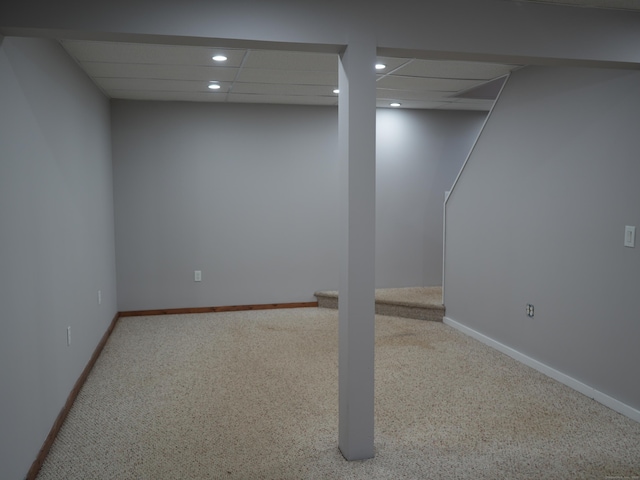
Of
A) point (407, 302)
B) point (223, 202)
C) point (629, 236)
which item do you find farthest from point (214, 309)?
point (629, 236)

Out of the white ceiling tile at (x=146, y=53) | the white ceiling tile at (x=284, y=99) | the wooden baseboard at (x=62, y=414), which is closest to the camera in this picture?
the wooden baseboard at (x=62, y=414)

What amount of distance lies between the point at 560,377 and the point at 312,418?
1755 mm

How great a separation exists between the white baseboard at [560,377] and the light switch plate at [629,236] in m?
0.93

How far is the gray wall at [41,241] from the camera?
7.41 feet

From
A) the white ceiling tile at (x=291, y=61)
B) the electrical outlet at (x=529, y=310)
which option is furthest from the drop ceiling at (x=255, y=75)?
the electrical outlet at (x=529, y=310)

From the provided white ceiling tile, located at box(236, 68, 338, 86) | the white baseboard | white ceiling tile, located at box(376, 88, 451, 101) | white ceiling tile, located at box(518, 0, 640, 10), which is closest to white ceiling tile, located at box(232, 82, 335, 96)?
white ceiling tile, located at box(236, 68, 338, 86)

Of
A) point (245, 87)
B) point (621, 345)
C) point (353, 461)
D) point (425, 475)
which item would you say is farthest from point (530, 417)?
point (245, 87)

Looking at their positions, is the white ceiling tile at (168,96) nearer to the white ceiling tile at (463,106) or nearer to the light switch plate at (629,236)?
the white ceiling tile at (463,106)

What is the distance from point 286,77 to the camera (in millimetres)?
4363

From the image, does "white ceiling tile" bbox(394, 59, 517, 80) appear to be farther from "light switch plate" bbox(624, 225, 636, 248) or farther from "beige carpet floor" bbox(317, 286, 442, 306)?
"beige carpet floor" bbox(317, 286, 442, 306)

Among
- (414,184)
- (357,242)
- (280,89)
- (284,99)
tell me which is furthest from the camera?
(414,184)

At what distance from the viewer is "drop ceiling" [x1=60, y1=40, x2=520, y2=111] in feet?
11.7

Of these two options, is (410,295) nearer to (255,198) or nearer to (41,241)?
(255,198)

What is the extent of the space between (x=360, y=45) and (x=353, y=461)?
196 cm
